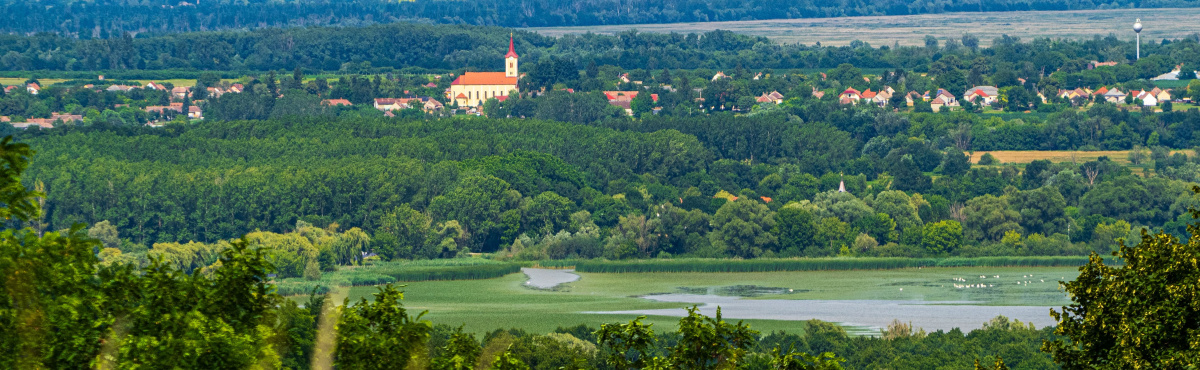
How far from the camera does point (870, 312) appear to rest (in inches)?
2544

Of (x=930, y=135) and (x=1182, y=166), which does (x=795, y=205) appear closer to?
(x=1182, y=166)

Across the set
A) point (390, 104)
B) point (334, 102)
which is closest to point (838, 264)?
point (390, 104)

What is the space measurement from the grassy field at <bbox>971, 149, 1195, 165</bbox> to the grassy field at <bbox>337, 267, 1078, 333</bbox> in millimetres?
37160

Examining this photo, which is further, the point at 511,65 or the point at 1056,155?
the point at 511,65

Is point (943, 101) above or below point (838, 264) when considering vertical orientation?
above

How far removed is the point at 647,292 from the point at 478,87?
101 m

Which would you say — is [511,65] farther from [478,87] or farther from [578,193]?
[578,193]

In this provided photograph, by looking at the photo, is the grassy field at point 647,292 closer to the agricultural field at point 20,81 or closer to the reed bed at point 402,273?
the reed bed at point 402,273

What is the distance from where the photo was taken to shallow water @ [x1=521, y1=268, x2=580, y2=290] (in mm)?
77444

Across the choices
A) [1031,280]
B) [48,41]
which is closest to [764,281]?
[1031,280]

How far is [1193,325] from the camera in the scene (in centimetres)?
1661

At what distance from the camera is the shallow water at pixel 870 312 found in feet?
200

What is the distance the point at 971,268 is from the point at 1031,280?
6.14 meters

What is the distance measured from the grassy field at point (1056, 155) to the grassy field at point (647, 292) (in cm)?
3716
